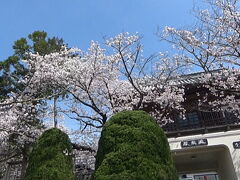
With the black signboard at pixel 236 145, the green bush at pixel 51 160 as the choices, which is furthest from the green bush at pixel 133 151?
the black signboard at pixel 236 145

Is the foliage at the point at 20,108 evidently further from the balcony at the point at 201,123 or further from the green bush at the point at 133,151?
the balcony at the point at 201,123

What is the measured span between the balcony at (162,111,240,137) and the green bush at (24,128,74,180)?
18.8 feet

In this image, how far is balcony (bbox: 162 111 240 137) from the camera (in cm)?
1109

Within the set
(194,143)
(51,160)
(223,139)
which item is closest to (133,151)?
(51,160)

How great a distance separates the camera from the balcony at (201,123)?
1109cm

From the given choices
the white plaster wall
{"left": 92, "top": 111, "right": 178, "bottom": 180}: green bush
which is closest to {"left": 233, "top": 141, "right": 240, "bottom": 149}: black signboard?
the white plaster wall

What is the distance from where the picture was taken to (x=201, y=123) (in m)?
12.1

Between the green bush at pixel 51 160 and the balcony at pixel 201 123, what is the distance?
5.72 m

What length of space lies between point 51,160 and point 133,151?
2.48 meters

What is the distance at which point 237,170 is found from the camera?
33.0 ft

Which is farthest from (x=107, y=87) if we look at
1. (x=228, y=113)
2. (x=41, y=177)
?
(x=228, y=113)

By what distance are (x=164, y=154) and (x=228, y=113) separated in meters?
7.25

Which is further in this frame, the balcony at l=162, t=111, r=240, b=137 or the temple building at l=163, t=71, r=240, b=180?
the balcony at l=162, t=111, r=240, b=137

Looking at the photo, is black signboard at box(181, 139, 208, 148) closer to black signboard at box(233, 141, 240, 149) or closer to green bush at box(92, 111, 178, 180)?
black signboard at box(233, 141, 240, 149)
